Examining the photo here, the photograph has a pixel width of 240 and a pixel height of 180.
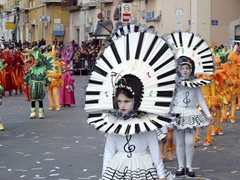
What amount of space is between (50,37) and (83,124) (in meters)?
45.6

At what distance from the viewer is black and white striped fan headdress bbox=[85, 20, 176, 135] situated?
6410 millimetres

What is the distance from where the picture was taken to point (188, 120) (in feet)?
32.3

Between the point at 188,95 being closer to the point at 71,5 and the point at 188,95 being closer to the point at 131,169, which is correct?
the point at 131,169

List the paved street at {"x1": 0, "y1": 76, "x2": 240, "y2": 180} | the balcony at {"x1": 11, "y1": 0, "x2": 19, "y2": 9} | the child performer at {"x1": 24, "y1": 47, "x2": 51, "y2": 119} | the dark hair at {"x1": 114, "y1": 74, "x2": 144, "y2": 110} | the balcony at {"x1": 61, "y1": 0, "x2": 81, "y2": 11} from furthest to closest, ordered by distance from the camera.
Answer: the balcony at {"x1": 11, "y1": 0, "x2": 19, "y2": 9}, the balcony at {"x1": 61, "y1": 0, "x2": 81, "y2": 11}, the child performer at {"x1": 24, "y1": 47, "x2": 51, "y2": 119}, the paved street at {"x1": 0, "y1": 76, "x2": 240, "y2": 180}, the dark hair at {"x1": 114, "y1": 74, "x2": 144, "y2": 110}

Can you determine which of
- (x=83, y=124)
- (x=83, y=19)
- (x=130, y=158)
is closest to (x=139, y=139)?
(x=130, y=158)

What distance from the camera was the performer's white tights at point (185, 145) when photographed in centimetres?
965

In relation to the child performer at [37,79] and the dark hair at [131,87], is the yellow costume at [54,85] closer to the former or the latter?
the child performer at [37,79]

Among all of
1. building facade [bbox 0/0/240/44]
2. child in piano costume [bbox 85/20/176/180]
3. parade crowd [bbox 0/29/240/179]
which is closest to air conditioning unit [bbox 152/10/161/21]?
building facade [bbox 0/0/240/44]

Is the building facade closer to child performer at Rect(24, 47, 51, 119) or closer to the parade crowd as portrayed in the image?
the parade crowd

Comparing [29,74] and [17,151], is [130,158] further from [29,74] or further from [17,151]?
[29,74]

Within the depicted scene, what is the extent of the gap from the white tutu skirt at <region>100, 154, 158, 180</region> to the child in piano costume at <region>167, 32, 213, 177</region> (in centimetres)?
308

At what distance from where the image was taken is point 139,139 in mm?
6602

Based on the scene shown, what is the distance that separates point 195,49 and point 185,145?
151 centimetres

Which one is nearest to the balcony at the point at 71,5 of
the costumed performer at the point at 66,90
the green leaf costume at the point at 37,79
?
the costumed performer at the point at 66,90
